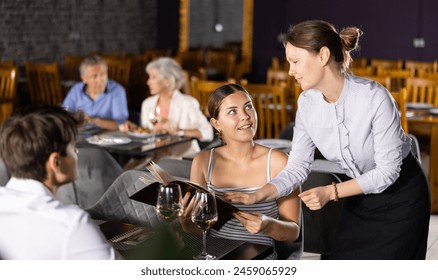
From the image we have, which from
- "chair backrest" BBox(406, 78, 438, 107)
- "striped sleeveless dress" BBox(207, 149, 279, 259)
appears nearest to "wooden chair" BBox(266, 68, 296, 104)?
"chair backrest" BBox(406, 78, 438, 107)

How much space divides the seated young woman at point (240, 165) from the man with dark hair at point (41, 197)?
854 mm

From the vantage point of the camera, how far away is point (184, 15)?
10.5 meters

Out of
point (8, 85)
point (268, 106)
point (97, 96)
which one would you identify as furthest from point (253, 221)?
point (8, 85)

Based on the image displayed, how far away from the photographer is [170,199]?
193 centimetres

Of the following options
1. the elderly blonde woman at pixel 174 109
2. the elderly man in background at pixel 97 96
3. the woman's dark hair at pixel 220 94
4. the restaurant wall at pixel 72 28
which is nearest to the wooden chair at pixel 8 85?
the elderly man in background at pixel 97 96

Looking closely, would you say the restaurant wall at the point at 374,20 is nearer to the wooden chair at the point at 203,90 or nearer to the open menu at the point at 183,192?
the wooden chair at the point at 203,90

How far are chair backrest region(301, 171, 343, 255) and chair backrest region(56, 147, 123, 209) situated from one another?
88 cm

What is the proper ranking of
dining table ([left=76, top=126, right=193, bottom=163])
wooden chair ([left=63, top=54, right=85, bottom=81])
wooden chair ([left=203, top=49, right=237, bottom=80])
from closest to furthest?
dining table ([left=76, top=126, right=193, bottom=163]), wooden chair ([left=63, top=54, right=85, bottom=81]), wooden chair ([left=203, top=49, right=237, bottom=80])

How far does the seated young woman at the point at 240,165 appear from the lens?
241cm

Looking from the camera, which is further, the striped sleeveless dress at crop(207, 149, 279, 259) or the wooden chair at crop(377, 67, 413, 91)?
the wooden chair at crop(377, 67, 413, 91)

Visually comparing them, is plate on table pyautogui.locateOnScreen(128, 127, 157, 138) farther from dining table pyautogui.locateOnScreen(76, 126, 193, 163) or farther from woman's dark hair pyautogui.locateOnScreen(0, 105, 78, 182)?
woman's dark hair pyautogui.locateOnScreen(0, 105, 78, 182)

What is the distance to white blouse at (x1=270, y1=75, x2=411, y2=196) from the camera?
2.21 m

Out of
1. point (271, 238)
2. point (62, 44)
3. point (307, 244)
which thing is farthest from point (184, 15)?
point (271, 238)

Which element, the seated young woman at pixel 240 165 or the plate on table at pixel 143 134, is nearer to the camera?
the seated young woman at pixel 240 165
